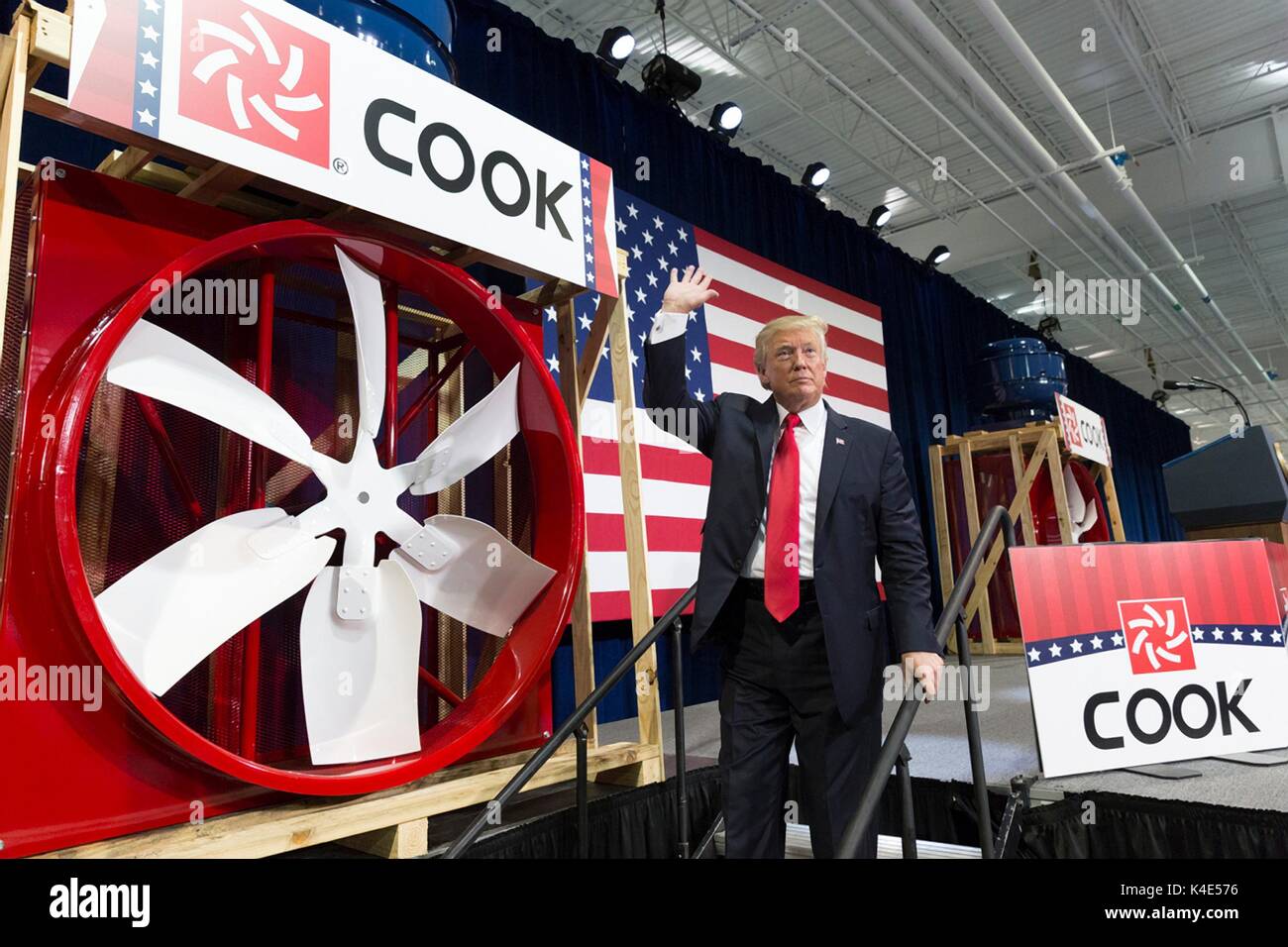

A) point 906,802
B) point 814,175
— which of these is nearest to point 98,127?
point 906,802

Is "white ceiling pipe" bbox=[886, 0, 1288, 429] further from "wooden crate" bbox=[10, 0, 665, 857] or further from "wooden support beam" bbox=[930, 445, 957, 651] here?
"wooden crate" bbox=[10, 0, 665, 857]

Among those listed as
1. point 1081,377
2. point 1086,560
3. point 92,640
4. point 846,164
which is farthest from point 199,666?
point 1081,377

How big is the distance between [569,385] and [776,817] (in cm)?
167

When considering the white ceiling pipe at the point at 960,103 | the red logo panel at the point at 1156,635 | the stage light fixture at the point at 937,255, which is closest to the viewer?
the red logo panel at the point at 1156,635

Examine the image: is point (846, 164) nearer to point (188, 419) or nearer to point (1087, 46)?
point (1087, 46)

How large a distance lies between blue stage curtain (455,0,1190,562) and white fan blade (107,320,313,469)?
2617 millimetres

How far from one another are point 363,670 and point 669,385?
1178 mm

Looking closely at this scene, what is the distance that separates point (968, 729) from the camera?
7.55 feet

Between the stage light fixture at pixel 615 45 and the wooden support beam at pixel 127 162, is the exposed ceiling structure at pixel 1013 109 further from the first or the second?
the wooden support beam at pixel 127 162

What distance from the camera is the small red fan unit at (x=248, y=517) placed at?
69.4 inches

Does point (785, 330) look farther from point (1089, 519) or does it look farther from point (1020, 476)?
A: point (1089, 519)

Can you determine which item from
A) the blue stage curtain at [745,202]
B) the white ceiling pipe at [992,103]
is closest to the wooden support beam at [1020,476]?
the blue stage curtain at [745,202]

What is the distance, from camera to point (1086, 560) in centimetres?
290

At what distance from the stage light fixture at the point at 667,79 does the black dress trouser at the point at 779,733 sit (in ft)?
13.7
